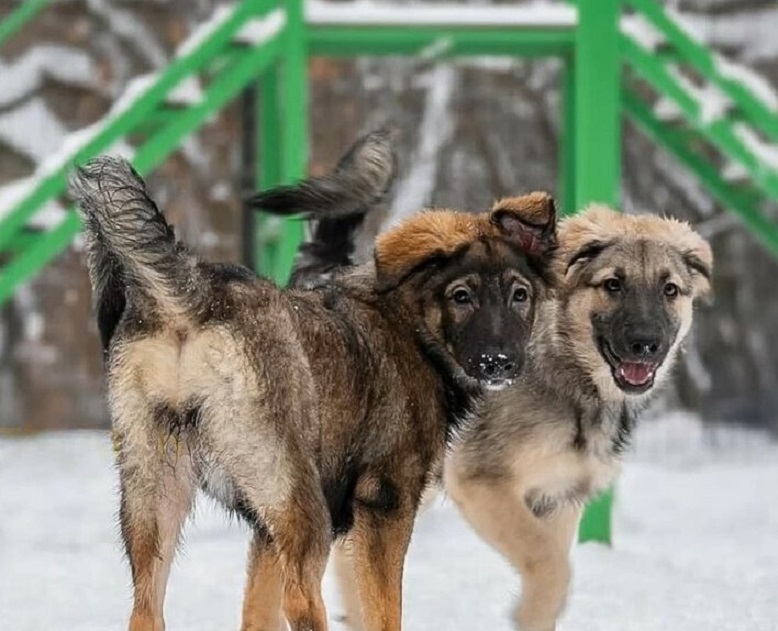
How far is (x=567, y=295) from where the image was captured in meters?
6.32

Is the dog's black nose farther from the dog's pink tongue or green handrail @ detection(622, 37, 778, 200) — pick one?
green handrail @ detection(622, 37, 778, 200)

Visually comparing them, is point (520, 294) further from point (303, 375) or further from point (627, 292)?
point (627, 292)

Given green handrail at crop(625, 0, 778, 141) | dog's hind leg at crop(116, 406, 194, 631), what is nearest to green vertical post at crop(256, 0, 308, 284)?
green handrail at crop(625, 0, 778, 141)

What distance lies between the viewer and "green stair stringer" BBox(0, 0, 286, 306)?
8.43 meters

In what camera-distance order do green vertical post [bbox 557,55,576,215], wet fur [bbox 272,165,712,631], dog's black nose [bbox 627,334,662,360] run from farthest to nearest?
green vertical post [bbox 557,55,576,215]
wet fur [bbox 272,165,712,631]
dog's black nose [bbox 627,334,662,360]

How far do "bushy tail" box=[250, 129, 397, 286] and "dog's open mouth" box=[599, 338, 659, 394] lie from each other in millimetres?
1074

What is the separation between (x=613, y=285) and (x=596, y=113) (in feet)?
8.72

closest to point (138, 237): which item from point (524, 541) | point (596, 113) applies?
point (524, 541)

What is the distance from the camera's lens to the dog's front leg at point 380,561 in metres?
4.95

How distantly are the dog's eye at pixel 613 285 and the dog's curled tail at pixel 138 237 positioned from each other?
214cm

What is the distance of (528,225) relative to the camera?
539 centimetres

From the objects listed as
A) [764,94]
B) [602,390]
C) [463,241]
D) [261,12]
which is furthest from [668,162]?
[463,241]

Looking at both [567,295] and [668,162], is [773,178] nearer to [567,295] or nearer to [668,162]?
[567,295]

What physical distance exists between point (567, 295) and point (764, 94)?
326 cm
